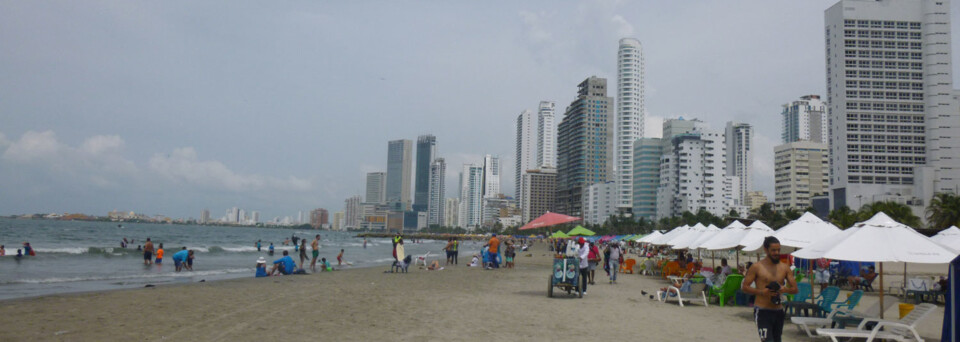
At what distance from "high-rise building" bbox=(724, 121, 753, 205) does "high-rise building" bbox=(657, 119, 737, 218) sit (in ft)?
234

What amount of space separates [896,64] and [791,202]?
5768 cm

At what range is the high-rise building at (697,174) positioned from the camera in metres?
123

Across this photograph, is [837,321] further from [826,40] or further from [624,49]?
[624,49]

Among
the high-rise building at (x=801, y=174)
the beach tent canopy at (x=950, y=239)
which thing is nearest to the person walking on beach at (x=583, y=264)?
the beach tent canopy at (x=950, y=239)

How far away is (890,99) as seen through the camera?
92.7 metres

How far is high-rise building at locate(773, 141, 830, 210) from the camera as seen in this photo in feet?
472

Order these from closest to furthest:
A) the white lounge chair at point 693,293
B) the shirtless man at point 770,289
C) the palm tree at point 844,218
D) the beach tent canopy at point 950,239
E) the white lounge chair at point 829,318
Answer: the shirtless man at point 770,289, the white lounge chair at point 829,318, the beach tent canopy at point 950,239, the white lounge chair at point 693,293, the palm tree at point 844,218

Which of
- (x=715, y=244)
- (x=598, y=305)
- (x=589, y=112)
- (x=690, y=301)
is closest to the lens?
(x=598, y=305)

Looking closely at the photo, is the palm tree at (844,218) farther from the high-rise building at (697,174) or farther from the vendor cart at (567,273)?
the vendor cart at (567,273)

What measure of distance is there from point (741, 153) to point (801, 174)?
49006 mm

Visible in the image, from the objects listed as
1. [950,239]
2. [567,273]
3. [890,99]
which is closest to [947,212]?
[950,239]

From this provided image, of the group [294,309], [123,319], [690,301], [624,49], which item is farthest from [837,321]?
[624,49]

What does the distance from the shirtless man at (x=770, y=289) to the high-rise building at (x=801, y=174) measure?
153716 mm

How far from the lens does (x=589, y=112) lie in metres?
166
